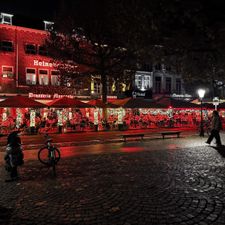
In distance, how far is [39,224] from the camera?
192 inches

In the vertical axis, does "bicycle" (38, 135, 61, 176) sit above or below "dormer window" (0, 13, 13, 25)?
below

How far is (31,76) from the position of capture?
103 ft

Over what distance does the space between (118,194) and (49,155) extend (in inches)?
158

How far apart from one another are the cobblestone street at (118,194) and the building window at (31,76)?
858 inches

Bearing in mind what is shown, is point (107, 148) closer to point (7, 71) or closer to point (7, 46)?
Answer: point (7, 71)

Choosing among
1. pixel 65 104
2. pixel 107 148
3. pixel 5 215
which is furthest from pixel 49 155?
pixel 65 104

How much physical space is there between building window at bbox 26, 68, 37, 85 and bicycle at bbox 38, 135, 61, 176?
2120 centimetres

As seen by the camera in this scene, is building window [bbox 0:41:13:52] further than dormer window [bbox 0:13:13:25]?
Yes

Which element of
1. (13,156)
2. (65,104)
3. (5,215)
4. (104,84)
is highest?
(104,84)

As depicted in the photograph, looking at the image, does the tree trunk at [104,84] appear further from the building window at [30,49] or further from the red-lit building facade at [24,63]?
the building window at [30,49]

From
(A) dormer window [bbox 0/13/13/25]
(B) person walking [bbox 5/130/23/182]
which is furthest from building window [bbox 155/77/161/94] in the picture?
(B) person walking [bbox 5/130/23/182]

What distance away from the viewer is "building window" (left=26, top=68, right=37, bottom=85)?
101 ft

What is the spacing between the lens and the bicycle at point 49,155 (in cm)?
925

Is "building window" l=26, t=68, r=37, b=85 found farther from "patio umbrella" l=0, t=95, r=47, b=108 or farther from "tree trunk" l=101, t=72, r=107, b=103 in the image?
"patio umbrella" l=0, t=95, r=47, b=108
